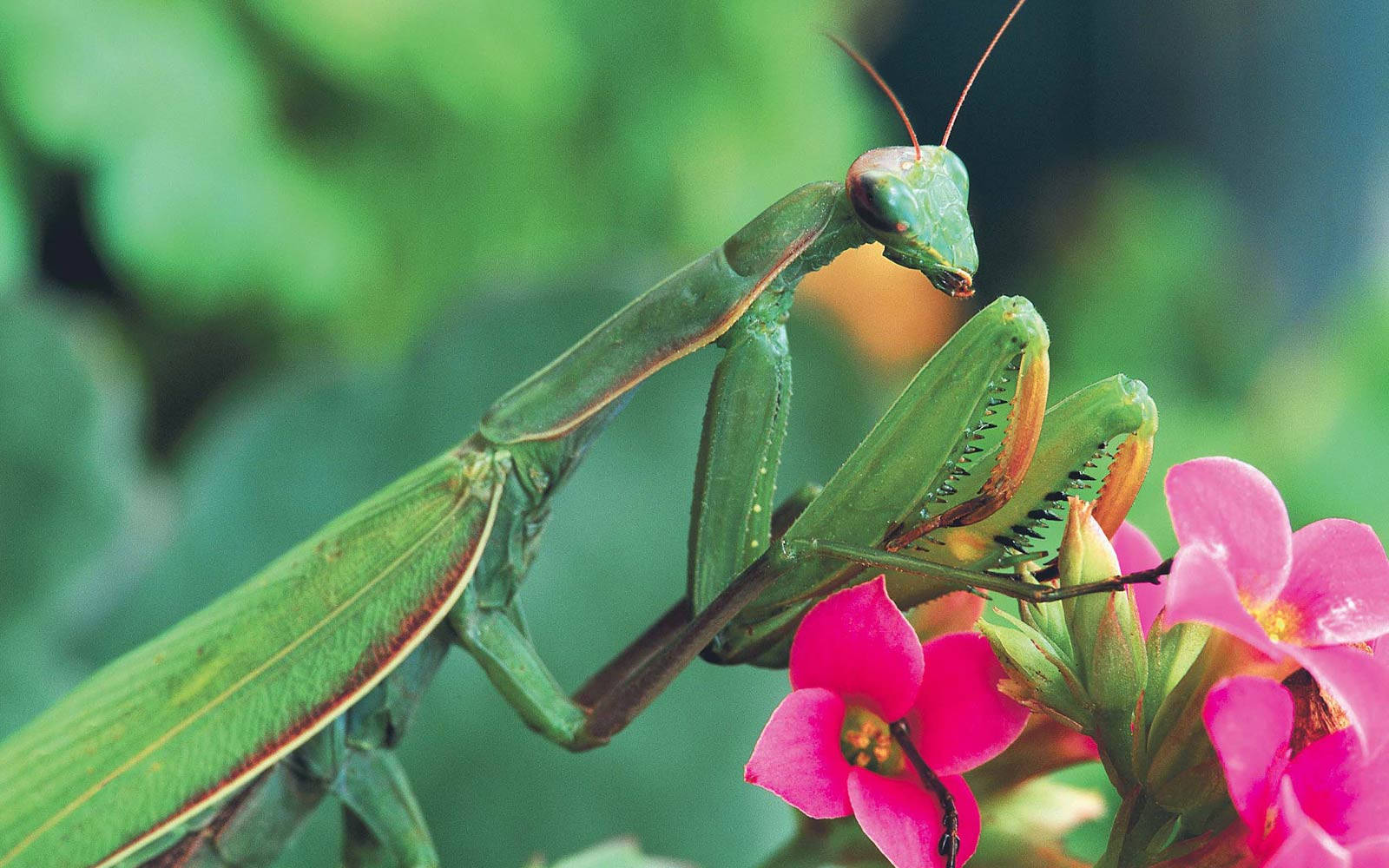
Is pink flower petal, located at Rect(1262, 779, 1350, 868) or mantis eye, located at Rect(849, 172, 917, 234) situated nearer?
pink flower petal, located at Rect(1262, 779, 1350, 868)

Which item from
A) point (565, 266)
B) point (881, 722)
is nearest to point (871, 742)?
point (881, 722)

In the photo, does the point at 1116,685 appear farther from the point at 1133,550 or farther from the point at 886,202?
the point at 886,202

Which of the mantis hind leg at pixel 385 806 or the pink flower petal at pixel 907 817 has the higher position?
the pink flower petal at pixel 907 817

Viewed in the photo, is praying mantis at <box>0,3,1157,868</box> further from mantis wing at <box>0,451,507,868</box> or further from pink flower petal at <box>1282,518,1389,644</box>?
pink flower petal at <box>1282,518,1389,644</box>

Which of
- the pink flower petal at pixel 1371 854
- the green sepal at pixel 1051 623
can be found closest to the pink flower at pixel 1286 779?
the pink flower petal at pixel 1371 854

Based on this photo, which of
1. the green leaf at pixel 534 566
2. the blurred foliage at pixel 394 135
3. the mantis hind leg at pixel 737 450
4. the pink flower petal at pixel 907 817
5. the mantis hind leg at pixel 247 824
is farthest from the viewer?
the blurred foliage at pixel 394 135

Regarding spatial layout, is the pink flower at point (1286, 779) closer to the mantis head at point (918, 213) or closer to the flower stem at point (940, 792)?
the flower stem at point (940, 792)

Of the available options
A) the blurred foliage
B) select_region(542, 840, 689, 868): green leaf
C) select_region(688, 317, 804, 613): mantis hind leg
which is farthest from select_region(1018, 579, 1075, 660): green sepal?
the blurred foliage

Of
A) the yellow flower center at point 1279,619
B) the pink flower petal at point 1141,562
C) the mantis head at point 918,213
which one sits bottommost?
the pink flower petal at point 1141,562
